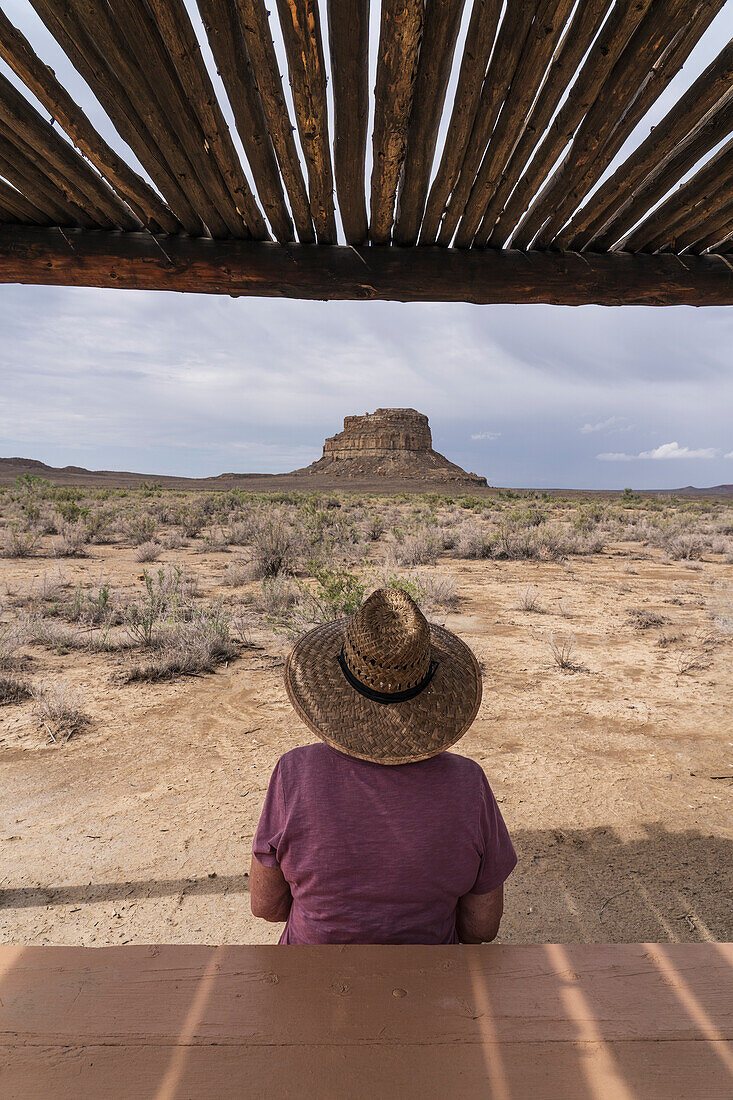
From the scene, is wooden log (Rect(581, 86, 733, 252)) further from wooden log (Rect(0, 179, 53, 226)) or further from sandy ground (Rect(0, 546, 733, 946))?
sandy ground (Rect(0, 546, 733, 946))

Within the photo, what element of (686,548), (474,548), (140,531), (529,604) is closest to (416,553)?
(474,548)

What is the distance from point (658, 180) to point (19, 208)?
2.76 metres

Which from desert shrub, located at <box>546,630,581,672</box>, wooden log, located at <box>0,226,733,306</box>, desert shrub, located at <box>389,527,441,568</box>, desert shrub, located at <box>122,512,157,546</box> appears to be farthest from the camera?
desert shrub, located at <box>122,512,157,546</box>

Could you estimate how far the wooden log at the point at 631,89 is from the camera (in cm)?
175

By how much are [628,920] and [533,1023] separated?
2.10 meters

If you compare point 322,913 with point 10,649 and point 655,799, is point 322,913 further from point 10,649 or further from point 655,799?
point 10,649

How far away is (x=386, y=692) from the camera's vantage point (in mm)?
1377

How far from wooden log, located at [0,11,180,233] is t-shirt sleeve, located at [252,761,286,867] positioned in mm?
2312

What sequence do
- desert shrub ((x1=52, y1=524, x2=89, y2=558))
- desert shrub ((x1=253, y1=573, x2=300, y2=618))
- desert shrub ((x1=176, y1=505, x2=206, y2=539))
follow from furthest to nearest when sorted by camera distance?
desert shrub ((x1=176, y1=505, x2=206, y2=539)) → desert shrub ((x1=52, y1=524, x2=89, y2=558)) → desert shrub ((x1=253, y1=573, x2=300, y2=618))

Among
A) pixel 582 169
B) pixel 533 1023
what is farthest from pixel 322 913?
pixel 582 169

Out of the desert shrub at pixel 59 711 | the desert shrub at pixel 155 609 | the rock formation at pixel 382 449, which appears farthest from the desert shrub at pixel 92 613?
the rock formation at pixel 382 449

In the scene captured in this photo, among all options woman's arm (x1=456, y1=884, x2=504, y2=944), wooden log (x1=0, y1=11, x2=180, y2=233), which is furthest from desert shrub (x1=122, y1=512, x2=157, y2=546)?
woman's arm (x1=456, y1=884, x2=504, y2=944)

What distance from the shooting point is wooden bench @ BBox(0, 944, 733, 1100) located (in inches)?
39.4

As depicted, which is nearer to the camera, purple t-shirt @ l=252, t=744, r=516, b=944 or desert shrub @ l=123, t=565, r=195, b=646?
purple t-shirt @ l=252, t=744, r=516, b=944
